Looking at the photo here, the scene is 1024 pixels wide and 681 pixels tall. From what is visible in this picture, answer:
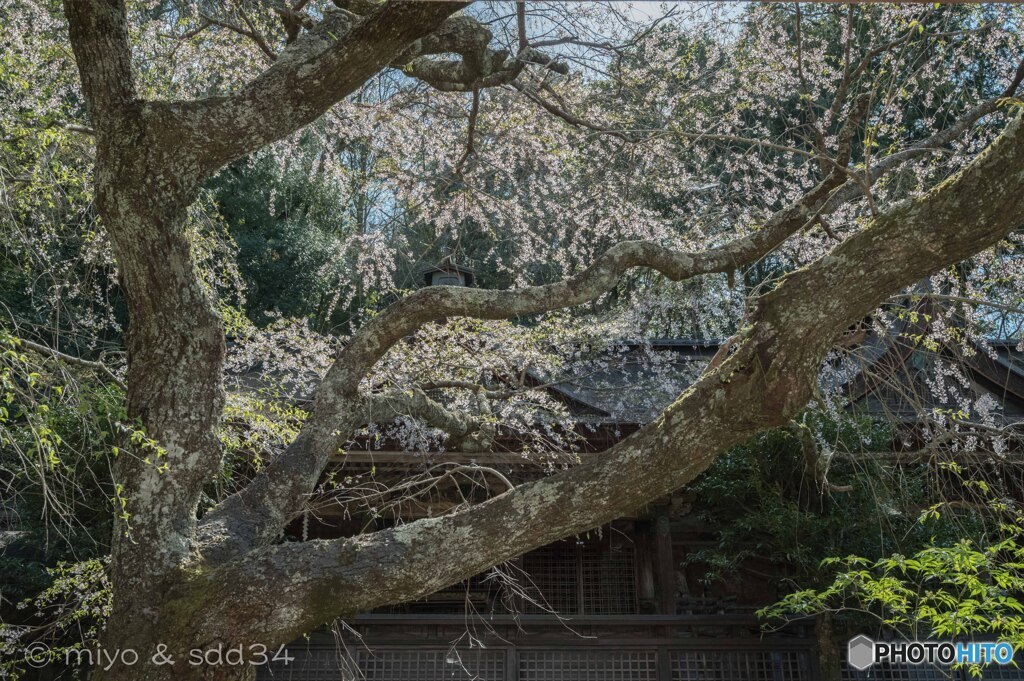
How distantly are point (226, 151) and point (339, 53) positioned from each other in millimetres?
615

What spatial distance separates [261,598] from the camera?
3000mm

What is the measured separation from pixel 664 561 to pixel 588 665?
1.41 meters

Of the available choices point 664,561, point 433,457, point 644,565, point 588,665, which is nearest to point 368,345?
point 433,457

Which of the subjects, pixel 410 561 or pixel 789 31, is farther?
pixel 789 31

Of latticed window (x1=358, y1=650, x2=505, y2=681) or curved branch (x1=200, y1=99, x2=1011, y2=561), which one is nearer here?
curved branch (x1=200, y1=99, x2=1011, y2=561)

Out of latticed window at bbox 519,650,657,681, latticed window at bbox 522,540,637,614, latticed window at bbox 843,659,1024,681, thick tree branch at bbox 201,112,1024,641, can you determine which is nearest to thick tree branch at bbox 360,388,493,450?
thick tree branch at bbox 201,112,1024,641

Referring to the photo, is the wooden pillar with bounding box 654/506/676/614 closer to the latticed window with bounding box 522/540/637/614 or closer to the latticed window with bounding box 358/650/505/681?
the latticed window with bounding box 522/540/637/614

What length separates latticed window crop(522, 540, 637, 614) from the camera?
7945 mm

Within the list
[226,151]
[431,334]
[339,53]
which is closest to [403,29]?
[339,53]

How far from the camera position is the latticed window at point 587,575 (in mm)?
7945

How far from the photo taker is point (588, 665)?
619cm

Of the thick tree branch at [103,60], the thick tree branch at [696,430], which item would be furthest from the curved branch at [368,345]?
the thick tree branch at [103,60]

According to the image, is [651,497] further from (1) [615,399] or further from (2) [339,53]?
(1) [615,399]

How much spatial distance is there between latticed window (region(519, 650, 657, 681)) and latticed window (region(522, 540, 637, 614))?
1626 millimetres
